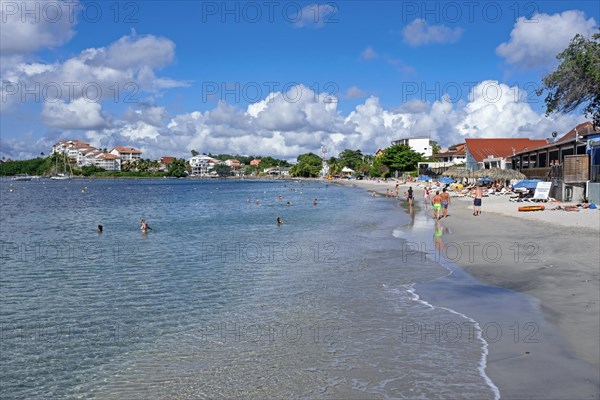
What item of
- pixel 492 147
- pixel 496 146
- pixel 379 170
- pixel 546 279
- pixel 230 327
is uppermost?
pixel 496 146

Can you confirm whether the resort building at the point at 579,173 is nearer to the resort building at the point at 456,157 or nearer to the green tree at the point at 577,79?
the green tree at the point at 577,79

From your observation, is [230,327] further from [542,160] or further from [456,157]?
[456,157]

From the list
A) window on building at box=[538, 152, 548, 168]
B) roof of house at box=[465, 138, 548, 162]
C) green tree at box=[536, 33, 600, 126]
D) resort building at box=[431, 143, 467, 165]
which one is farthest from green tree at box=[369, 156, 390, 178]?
green tree at box=[536, 33, 600, 126]

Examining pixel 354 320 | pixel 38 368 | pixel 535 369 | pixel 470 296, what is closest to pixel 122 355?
pixel 38 368

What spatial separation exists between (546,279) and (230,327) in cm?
845

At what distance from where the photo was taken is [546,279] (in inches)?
546

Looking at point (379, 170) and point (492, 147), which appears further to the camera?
point (379, 170)

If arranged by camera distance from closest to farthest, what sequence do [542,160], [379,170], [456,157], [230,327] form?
[230,327] → [542,160] → [456,157] → [379,170]

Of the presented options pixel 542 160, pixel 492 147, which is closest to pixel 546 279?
pixel 542 160

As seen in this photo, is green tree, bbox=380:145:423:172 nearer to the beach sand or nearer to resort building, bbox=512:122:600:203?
resort building, bbox=512:122:600:203

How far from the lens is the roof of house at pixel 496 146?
3238 inches

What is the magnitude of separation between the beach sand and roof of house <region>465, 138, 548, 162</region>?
55.8m

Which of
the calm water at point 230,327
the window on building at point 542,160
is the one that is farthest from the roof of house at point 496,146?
the calm water at point 230,327

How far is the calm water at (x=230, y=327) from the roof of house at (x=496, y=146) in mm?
65663
